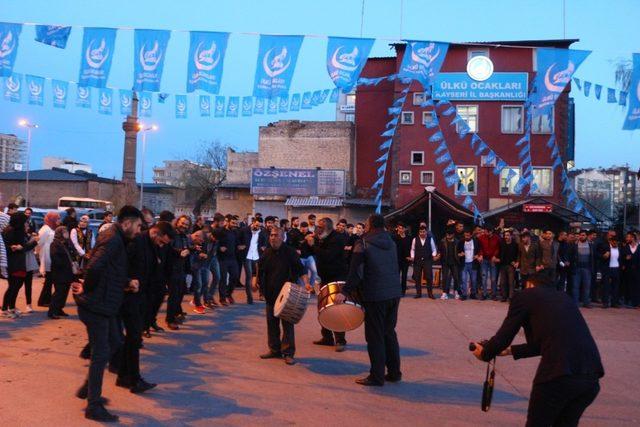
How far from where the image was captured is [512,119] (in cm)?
3769

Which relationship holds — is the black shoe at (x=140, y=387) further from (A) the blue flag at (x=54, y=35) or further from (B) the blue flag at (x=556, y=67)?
(B) the blue flag at (x=556, y=67)

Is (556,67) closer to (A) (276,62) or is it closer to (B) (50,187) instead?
(A) (276,62)

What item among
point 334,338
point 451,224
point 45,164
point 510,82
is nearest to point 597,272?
point 451,224

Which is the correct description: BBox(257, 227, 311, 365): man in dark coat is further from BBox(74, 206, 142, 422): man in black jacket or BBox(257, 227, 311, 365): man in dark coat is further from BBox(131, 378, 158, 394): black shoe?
BBox(74, 206, 142, 422): man in black jacket

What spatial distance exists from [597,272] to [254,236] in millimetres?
8963

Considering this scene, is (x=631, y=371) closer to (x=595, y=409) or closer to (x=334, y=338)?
(x=595, y=409)

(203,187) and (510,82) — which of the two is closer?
(510,82)

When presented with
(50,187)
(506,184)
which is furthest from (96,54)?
(50,187)

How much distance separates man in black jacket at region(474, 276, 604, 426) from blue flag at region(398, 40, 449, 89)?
11300mm

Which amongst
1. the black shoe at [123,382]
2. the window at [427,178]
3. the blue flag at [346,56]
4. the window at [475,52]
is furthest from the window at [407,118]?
the black shoe at [123,382]

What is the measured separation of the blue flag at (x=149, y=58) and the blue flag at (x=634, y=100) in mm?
10270

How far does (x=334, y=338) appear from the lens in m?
9.82

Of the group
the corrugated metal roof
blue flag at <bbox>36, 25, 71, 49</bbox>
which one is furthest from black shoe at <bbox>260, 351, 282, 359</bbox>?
the corrugated metal roof

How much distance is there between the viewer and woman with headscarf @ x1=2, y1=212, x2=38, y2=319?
11078 mm
